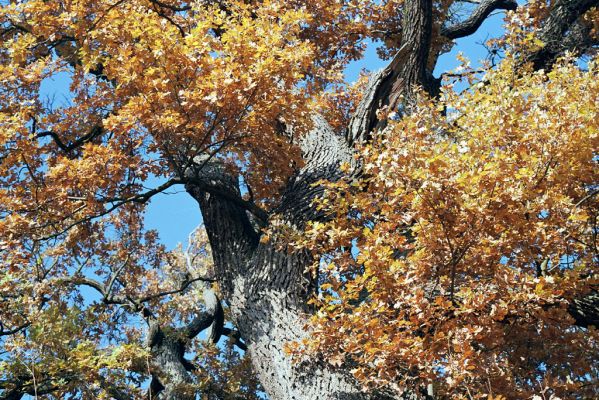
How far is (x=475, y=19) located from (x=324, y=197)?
6.65 meters

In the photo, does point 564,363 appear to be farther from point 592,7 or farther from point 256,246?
point 592,7

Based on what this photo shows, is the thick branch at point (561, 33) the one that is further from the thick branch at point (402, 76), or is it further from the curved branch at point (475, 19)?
the thick branch at point (402, 76)

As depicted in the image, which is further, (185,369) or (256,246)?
(185,369)

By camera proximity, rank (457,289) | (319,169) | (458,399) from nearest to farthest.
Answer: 1. (458,399)
2. (457,289)
3. (319,169)

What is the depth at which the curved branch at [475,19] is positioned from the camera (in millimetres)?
13477

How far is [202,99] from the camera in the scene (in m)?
8.05

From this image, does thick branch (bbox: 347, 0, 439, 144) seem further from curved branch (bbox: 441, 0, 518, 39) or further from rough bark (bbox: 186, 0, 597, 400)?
curved branch (bbox: 441, 0, 518, 39)

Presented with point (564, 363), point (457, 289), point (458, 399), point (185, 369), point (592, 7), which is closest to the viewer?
point (458, 399)

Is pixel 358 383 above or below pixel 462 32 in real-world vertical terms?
below

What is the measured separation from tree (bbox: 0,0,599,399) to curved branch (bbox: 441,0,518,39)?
44.7 inches

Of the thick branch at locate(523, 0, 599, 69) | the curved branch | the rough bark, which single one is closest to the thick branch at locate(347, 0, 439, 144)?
the rough bark

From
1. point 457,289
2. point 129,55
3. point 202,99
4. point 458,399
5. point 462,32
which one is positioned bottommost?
point 458,399

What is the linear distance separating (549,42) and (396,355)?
314 inches

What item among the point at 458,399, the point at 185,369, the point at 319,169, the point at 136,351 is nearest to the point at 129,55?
the point at 319,169
